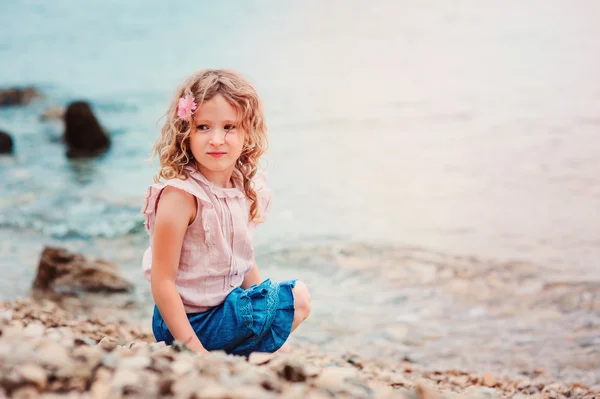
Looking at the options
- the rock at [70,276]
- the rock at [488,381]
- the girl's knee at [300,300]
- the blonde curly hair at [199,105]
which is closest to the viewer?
the blonde curly hair at [199,105]

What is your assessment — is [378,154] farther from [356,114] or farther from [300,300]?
[300,300]

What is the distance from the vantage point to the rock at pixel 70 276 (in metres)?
3.95

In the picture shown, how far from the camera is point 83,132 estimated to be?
8641 millimetres

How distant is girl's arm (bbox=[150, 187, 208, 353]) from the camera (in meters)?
1.95

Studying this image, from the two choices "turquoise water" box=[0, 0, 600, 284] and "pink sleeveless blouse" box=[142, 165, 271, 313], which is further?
"turquoise water" box=[0, 0, 600, 284]

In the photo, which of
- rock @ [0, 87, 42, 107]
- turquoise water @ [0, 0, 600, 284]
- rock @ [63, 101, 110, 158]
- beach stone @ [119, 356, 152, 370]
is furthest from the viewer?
rock @ [0, 87, 42, 107]

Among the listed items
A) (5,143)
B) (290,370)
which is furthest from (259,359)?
(5,143)

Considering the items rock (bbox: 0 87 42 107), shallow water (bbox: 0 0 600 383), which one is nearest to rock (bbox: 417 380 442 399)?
shallow water (bbox: 0 0 600 383)

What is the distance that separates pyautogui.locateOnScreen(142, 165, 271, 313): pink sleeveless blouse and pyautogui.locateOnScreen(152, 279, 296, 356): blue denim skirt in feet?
0.15

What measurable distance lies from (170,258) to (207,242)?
140mm

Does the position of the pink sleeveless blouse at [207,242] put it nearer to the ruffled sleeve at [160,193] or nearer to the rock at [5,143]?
the ruffled sleeve at [160,193]

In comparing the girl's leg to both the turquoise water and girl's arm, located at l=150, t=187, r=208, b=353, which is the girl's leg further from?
the turquoise water

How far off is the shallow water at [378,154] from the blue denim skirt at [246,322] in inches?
37.7

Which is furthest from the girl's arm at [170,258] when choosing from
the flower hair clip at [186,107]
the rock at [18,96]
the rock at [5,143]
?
the rock at [18,96]
